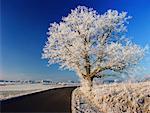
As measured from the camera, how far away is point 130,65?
127ft

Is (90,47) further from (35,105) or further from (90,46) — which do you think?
(35,105)

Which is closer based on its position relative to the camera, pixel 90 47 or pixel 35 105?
pixel 35 105

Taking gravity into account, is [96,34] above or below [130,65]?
above

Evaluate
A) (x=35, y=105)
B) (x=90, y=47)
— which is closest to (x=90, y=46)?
(x=90, y=47)

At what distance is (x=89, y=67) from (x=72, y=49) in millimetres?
2979

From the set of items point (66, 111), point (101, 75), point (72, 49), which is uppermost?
point (72, 49)

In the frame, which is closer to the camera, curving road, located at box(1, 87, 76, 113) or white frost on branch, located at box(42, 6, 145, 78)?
curving road, located at box(1, 87, 76, 113)

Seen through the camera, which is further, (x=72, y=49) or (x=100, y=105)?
(x=72, y=49)

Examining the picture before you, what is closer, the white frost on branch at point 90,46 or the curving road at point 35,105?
the curving road at point 35,105

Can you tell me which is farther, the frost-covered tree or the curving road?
the frost-covered tree

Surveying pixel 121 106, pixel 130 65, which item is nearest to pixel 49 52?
pixel 130 65

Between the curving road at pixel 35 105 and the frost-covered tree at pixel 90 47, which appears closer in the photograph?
the curving road at pixel 35 105

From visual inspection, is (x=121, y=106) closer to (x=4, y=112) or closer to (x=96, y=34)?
(x=4, y=112)

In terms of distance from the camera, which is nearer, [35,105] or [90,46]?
[35,105]
